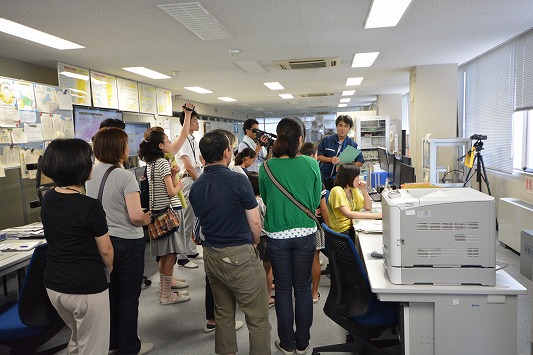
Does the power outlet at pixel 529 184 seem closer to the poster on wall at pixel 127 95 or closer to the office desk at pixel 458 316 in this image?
the office desk at pixel 458 316

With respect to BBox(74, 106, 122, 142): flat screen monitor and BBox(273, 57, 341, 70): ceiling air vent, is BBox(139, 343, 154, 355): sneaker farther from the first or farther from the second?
BBox(273, 57, 341, 70): ceiling air vent

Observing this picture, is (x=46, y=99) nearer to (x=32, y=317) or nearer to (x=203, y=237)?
(x=32, y=317)

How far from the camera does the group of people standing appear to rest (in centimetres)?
176

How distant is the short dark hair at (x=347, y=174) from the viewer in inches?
121

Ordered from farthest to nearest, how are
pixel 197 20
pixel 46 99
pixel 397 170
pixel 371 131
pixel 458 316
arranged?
pixel 371 131
pixel 46 99
pixel 397 170
pixel 197 20
pixel 458 316

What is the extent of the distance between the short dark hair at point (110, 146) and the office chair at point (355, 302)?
1.32 metres

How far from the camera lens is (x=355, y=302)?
2.10 metres

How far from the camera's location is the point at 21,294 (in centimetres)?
205

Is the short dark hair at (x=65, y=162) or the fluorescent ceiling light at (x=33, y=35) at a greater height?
the fluorescent ceiling light at (x=33, y=35)

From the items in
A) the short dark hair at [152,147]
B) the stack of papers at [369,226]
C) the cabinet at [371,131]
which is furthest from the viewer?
the cabinet at [371,131]

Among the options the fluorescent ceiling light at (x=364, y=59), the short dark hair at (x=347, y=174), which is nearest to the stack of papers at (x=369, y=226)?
the short dark hair at (x=347, y=174)

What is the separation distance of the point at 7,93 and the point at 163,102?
3888mm

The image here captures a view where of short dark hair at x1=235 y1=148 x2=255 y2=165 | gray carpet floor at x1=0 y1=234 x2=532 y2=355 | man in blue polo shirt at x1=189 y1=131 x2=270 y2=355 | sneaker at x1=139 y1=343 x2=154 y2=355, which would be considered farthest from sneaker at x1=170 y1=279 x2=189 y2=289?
man in blue polo shirt at x1=189 y1=131 x2=270 y2=355

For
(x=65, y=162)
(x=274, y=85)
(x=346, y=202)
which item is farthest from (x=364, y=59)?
(x=65, y=162)
